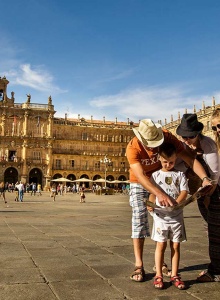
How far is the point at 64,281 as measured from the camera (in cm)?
343

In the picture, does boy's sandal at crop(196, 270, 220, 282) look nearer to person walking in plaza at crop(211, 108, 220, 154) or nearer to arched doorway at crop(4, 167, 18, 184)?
person walking in plaza at crop(211, 108, 220, 154)

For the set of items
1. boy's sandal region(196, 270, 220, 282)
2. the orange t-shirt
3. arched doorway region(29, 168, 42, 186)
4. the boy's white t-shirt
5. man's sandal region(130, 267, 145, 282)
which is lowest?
boy's sandal region(196, 270, 220, 282)

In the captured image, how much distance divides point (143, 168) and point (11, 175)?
55.6 metres

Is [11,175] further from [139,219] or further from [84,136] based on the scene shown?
[139,219]

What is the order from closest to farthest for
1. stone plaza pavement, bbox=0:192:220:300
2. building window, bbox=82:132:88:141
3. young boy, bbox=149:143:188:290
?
stone plaza pavement, bbox=0:192:220:300
young boy, bbox=149:143:188:290
building window, bbox=82:132:88:141

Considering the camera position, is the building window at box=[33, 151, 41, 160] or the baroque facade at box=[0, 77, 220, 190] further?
the building window at box=[33, 151, 41, 160]

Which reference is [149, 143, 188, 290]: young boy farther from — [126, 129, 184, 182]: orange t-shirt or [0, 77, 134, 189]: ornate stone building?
[0, 77, 134, 189]: ornate stone building

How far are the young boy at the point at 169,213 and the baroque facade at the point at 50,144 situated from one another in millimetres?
50142

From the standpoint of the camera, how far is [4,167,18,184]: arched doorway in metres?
56.4

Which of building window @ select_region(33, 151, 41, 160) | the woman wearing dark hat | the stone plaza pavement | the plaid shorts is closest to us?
the stone plaza pavement

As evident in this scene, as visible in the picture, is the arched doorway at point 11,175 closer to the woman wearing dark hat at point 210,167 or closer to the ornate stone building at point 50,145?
the ornate stone building at point 50,145

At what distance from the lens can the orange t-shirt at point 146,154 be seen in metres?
3.67

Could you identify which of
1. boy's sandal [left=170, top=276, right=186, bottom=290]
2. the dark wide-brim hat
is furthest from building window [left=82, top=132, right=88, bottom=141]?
boy's sandal [left=170, top=276, right=186, bottom=290]

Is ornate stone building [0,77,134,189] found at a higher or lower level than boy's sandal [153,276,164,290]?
higher
